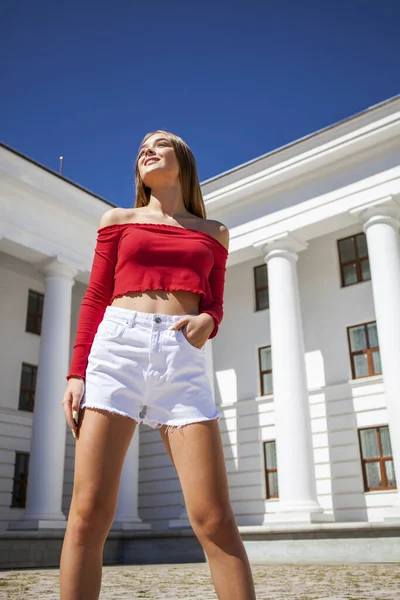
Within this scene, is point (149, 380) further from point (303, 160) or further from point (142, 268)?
point (303, 160)

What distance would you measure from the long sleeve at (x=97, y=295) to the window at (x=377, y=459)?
19397mm

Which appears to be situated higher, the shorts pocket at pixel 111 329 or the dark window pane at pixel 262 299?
the dark window pane at pixel 262 299

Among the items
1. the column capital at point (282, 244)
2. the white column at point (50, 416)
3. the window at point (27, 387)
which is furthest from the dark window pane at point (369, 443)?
the window at point (27, 387)

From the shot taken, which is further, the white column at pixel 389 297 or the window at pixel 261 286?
the window at pixel 261 286

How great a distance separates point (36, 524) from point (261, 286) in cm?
1308

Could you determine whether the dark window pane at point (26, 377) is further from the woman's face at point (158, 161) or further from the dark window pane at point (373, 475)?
the woman's face at point (158, 161)

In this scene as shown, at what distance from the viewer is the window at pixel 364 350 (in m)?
21.6

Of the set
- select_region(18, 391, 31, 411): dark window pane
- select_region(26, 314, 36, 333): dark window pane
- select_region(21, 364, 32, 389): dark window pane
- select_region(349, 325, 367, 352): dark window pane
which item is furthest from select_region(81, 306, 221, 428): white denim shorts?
select_region(26, 314, 36, 333): dark window pane

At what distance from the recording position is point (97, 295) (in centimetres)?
288

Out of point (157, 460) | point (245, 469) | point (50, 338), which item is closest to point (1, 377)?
point (50, 338)

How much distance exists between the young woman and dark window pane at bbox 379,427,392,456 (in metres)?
19.2

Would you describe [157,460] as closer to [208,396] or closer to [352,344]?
[352,344]

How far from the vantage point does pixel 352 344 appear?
22.4 m

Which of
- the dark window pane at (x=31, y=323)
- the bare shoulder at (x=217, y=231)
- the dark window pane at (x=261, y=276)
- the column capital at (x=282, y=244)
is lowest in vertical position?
the bare shoulder at (x=217, y=231)
